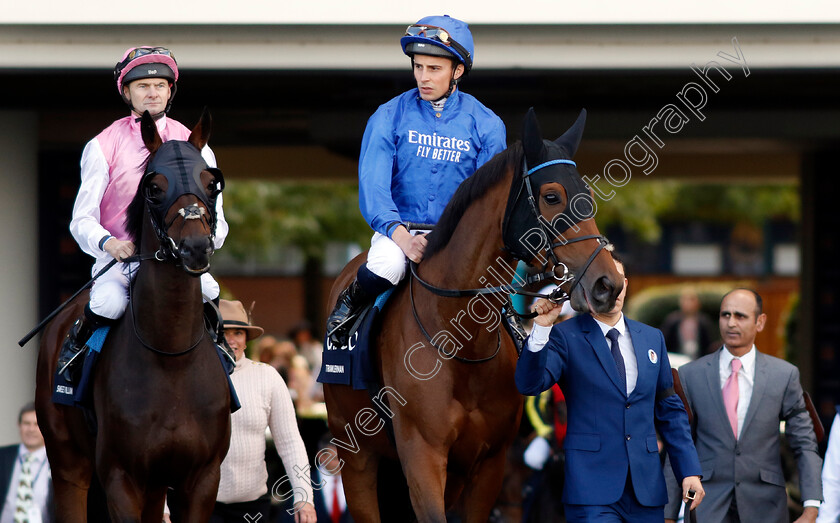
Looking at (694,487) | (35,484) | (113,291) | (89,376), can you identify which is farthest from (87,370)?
(35,484)

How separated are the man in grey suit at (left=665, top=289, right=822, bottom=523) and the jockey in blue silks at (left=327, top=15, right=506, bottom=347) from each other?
1.68 metres

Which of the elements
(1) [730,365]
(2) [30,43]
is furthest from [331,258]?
(1) [730,365]

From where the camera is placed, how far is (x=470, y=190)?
434 cm

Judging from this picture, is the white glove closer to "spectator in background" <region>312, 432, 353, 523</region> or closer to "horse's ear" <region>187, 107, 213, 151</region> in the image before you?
"spectator in background" <region>312, 432, 353, 523</region>

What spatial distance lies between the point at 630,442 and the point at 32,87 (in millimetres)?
6149

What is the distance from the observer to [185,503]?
4.45 m

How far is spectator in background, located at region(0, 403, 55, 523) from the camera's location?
683cm

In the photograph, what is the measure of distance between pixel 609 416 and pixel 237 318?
2266 millimetres

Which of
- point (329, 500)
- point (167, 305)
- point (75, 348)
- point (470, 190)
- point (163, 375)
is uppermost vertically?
point (470, 190)

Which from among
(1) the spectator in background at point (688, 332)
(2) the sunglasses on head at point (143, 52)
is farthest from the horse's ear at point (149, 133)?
(1) the spectator in background at point (688, 332)

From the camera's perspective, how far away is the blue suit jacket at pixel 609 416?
4352 mm

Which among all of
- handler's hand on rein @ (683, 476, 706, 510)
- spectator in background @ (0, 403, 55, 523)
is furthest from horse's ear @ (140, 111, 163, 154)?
spectator in background @ (0, 403, 55, 523)

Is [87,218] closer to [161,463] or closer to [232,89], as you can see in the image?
[161,463]

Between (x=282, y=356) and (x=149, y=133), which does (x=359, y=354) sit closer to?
(x=149, y=133)
